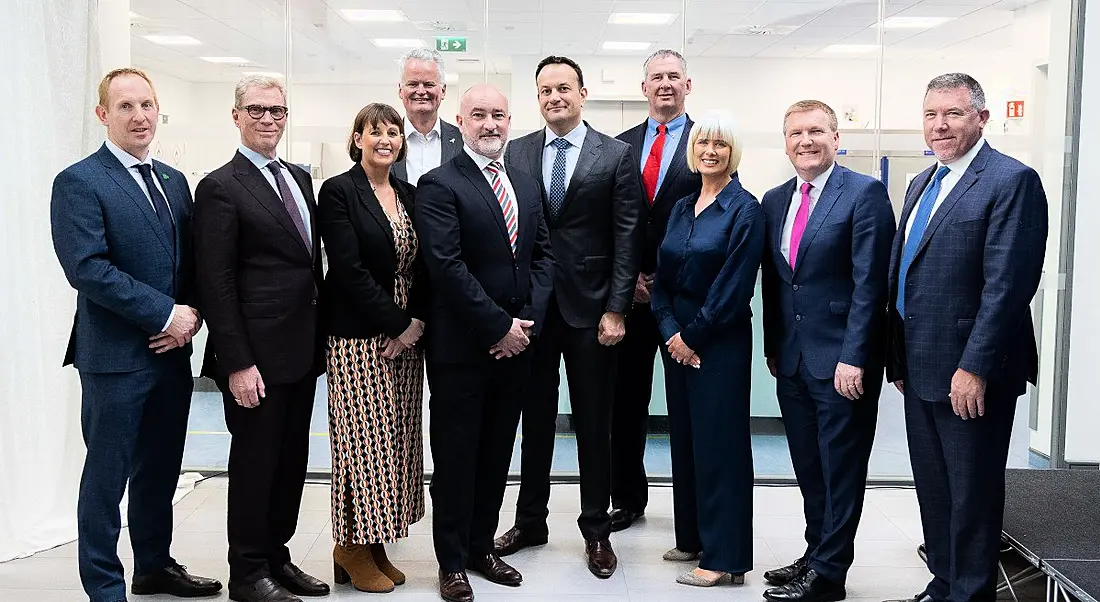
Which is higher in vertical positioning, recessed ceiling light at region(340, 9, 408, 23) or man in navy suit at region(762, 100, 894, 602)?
recessed ceiling light at region(340, 9, 408, 23)

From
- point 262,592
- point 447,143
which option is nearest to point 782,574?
point 262,592

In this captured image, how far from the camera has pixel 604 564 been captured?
374cm

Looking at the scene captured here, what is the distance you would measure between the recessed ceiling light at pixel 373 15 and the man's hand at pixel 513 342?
7.62 ft

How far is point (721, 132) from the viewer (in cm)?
354

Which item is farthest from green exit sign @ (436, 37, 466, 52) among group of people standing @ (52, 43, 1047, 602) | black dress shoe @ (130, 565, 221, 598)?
black dress shoe @ (130, 565, 221, 598)

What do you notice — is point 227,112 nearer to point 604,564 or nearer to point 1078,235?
point 604,564

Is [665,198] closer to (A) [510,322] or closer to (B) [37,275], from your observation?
(A) [510,322]

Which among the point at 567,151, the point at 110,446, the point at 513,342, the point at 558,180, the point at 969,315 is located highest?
the point at 567,151

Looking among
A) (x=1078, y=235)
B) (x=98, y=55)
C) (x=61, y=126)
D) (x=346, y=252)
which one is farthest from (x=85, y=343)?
(x=1078, y=235)

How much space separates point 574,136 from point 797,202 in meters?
0.91

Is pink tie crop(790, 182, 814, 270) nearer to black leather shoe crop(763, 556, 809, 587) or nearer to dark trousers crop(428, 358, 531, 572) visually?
dark trousers crop(428, 358, 531, 572)

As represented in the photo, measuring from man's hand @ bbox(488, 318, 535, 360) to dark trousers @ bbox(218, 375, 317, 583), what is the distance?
675mm

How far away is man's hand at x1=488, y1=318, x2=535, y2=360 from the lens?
3430mm

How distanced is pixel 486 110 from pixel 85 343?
1.58 m
